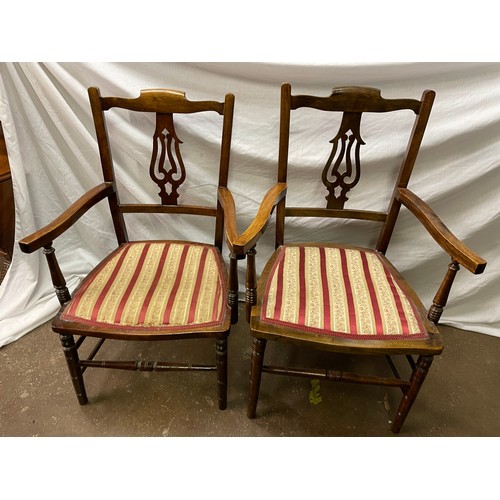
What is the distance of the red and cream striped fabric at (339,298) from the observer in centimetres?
119

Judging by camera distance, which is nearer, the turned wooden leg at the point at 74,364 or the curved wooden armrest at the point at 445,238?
the curved wooden armrest at the point at 445,238

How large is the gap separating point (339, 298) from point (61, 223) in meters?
1.05

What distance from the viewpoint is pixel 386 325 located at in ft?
3.91

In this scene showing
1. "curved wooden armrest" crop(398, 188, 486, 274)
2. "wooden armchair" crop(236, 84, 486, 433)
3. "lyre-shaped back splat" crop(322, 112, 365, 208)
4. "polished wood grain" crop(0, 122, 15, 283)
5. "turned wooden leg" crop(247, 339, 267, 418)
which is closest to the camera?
"curved wooden armrest" crop(398, 188, 486, 274)

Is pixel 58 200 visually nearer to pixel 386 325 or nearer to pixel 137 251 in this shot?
pixel 137 251

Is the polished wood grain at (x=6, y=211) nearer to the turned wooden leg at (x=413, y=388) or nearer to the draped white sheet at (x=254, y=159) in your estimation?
the draped white sheet at (x=254, y=159)

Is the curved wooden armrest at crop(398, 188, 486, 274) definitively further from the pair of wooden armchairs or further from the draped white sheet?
the draped white sheet

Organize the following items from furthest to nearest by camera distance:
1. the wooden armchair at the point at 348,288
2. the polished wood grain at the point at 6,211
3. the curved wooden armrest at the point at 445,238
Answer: the polished wood grain at the point at 6,211 < the wooden armchair at the point at 348,288 < the curved wooden armrest at the point at 445,238

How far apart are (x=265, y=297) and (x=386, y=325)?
1.42ft

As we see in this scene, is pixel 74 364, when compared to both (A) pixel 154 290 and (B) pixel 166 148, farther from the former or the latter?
(B) pixel 166 148

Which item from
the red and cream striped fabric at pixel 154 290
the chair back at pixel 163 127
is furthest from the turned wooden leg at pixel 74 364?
the chair back at pixel 163 127

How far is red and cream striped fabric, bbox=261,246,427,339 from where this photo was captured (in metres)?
1.19

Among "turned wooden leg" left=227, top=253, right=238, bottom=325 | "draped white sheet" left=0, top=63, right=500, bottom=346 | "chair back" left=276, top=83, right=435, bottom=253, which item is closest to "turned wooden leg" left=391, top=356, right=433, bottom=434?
"chair back" left=276, top=83, right=435, bottom=253

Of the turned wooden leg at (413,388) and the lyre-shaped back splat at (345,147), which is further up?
the lyre-shaped back splat at (345,147)
